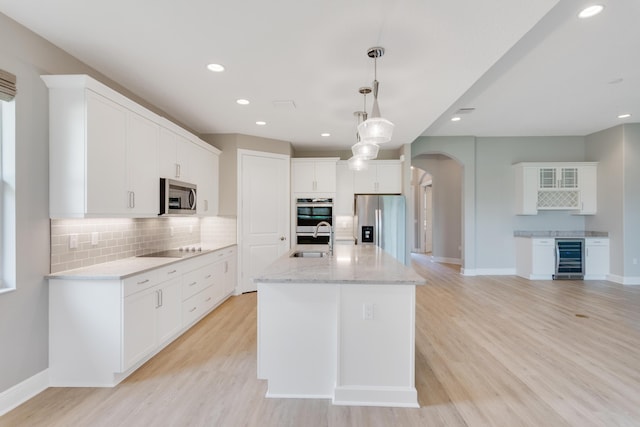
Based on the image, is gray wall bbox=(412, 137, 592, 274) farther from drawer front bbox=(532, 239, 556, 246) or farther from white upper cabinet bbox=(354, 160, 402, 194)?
white upper cabinet bbox=(354, 160, 402, 194)

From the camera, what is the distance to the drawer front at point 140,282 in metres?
2.35

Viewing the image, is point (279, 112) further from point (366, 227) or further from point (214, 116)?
point (366, 227)

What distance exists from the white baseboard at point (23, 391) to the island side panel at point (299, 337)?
162 centimetres

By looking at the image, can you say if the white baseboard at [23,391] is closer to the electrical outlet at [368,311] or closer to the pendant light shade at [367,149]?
the electrical outlet at [368,311]

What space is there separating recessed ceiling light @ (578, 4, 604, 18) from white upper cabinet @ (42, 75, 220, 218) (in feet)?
12.4

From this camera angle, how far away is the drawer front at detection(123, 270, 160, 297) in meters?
2.35

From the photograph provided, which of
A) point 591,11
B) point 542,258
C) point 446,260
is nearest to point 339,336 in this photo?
point 591,11

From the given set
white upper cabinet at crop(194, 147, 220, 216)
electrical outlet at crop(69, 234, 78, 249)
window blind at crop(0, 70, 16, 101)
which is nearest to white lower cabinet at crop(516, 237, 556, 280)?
white upper cabinet at crop(194, 147, 220, 216)

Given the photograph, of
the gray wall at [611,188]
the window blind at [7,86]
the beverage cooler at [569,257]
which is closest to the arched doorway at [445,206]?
the beverage cooler at [569,257]

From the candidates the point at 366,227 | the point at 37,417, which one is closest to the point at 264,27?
the point at 37,417

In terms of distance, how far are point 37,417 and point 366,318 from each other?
87.4 inches

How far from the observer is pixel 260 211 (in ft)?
16.8

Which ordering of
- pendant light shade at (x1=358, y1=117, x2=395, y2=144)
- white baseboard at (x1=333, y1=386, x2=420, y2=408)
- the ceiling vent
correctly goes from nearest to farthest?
white baseboard at (x1=333, y1=386, x2=420, y2=408)
pendant light shade at (x1=358, y1=117, x2=395, y2=144)
the ceiling vent

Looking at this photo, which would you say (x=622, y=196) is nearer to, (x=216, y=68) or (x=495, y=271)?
(x=495, y=271)
